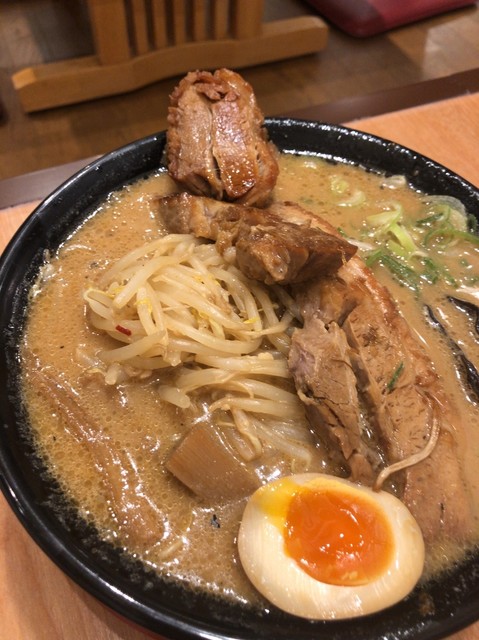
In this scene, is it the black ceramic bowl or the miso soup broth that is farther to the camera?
the miso soup broth

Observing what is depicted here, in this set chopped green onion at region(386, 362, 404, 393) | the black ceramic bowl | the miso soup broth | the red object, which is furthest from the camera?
the red object

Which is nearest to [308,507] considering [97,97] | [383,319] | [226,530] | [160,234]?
[226,530]

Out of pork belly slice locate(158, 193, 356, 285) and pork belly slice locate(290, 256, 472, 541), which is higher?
pork belly slice locate(158, 193, 356, 285)

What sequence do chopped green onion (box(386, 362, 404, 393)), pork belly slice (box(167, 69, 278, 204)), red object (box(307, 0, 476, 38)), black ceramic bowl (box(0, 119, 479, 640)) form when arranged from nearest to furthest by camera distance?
black ceramic bowl (box(0, 119, 479, 640)) < chopped green onion (box(386, 362, 404, 393)) < pork belly slice (box(167, 69, 278, 204)) < red object (box(307, 0, 476, 38))

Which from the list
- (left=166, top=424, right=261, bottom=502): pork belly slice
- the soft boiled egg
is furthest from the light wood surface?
the soft boiled egg

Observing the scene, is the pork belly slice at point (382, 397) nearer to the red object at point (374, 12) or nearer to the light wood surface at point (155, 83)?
the light wood surface at point (155, 83)

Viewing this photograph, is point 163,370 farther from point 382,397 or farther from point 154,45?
point 154,45

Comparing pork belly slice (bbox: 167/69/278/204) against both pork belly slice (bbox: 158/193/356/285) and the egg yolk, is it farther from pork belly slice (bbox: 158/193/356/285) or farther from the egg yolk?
the egg yolk
